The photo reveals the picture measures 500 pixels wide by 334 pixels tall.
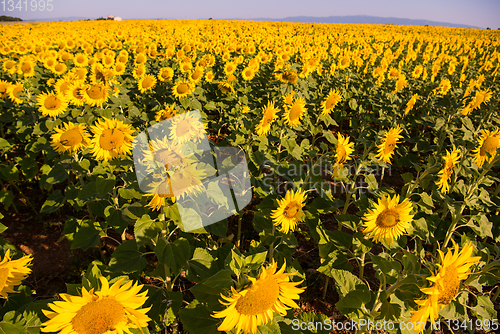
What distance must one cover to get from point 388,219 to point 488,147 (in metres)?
2.06

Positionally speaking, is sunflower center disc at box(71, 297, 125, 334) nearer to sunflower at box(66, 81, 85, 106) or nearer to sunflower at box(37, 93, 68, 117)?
sunflower at box(66, 81, 85, 106)

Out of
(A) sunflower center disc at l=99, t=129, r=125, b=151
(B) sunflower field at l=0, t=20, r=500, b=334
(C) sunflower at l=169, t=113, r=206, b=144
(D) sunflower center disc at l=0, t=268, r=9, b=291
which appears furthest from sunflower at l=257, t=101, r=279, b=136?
(D) sunflower center disc at l=0, t=268, r=9, b=291

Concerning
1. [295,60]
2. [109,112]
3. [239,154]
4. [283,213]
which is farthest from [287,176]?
[295,60]

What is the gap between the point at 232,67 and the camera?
729 centimetres

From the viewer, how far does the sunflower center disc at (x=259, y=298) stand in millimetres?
1342

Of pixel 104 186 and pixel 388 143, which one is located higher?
pixel 388 143

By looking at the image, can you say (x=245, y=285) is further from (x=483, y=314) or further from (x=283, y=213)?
(x=483, y=314)

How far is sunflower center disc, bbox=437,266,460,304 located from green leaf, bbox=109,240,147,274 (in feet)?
7.31

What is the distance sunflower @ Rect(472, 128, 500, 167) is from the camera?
311 cm

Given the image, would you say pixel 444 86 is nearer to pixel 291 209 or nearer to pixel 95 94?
pixel 291 209

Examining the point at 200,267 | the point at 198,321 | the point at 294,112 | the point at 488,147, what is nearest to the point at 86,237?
the point at 200,267

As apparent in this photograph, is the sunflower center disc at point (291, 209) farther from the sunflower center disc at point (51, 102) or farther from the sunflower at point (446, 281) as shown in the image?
the sunflower center disc at point (51, 102)

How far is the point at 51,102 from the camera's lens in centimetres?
399

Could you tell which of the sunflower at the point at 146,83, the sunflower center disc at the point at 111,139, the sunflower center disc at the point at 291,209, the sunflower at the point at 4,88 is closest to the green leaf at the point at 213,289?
the sunflower center disc at the point at 291,209
